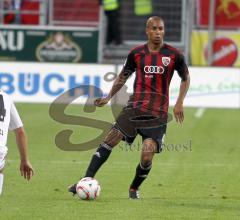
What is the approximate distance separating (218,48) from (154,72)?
1646 cm

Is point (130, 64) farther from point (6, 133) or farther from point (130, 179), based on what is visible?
point (6, 133)

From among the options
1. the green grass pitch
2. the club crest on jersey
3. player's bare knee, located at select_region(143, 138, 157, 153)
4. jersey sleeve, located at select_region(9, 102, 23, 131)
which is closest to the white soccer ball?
the green grass pitch

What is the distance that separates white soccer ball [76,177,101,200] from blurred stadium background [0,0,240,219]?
0.58 feet

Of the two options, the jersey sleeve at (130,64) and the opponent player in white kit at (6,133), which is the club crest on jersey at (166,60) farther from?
the opponent player in white kit at (6,133)

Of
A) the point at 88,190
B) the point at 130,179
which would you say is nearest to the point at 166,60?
the point at 88,190

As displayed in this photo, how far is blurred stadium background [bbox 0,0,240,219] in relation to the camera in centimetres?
1228

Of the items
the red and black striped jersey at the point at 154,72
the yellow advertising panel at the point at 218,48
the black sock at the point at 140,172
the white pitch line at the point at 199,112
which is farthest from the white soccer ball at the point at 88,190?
the yellow advertising panel at the point at 218,48

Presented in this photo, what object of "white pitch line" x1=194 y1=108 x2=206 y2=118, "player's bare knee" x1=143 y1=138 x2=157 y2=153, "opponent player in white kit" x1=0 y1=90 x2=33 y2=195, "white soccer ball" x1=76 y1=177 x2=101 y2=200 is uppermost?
"opponent player in white kit" x1=0 y1=90 x2=33 y2=195

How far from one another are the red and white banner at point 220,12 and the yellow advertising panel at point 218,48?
13.9 inches

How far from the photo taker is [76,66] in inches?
978

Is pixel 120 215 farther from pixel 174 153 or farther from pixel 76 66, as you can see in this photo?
pixel 76 66

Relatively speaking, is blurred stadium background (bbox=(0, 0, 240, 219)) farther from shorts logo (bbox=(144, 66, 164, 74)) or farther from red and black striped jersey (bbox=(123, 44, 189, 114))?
shorts logo (bbox=(144, 66, 164, 74))

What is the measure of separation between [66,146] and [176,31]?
1066 centimetres

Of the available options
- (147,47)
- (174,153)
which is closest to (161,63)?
(147,47)
